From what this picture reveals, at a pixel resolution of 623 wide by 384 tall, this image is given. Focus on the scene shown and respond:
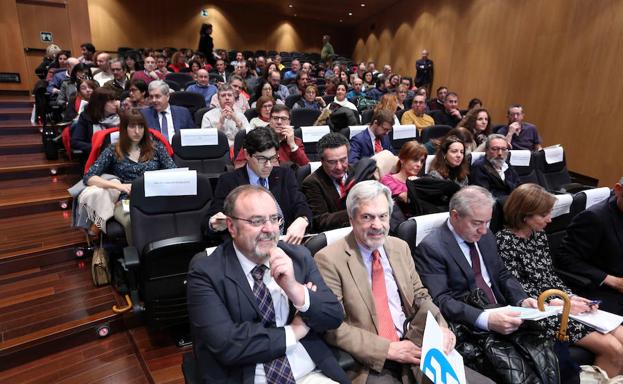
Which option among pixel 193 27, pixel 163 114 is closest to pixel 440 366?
pixel 163 114

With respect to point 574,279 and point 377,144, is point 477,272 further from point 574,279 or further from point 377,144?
point 377,144

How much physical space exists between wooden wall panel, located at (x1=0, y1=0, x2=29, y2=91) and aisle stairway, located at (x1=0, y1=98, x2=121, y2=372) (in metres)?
3.93

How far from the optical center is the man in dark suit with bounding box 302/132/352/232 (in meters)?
2.33

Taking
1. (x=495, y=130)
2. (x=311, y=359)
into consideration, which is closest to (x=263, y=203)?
(x=311, y=359)

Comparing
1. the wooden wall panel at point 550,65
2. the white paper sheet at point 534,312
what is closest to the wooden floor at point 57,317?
the white paper sheet at point 534,312

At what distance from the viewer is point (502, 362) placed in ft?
4.93

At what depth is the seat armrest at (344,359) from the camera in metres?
1.36

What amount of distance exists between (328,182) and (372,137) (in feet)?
4.52

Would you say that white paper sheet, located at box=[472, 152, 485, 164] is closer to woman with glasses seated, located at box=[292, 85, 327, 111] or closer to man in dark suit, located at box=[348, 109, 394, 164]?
man in dark suit, located at box=[348, 109, 394, 164]

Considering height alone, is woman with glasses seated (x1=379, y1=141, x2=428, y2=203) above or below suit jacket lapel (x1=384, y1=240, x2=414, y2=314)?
above

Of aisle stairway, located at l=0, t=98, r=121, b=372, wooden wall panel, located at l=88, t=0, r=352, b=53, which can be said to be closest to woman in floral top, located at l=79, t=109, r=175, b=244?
aisle stairway, located at l=0, t=98, r=121, b=372

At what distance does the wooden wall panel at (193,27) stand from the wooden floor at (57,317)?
10202mm

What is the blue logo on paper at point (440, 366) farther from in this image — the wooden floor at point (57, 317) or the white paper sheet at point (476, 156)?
the white paper sheet at point (476, 156)

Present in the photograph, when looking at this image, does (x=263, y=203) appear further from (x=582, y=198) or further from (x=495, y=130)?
(x=495, y=130)
